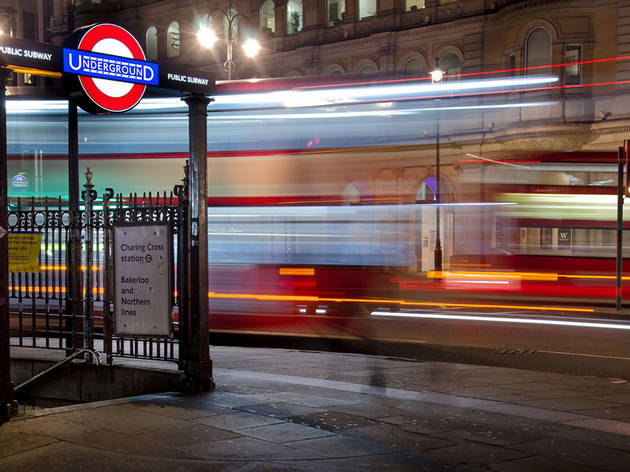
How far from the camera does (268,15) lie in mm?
45594

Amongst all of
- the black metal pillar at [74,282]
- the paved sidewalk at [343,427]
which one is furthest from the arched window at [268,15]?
the paved sidewalk at [343,427]

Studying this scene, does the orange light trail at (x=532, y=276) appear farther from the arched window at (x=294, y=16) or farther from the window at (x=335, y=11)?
the arched window at (x=294, y=16)

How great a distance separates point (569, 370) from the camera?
1158 cm

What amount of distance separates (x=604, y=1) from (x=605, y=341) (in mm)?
21780

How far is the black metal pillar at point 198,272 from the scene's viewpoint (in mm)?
9117

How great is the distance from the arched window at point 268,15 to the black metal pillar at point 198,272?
37.7 m

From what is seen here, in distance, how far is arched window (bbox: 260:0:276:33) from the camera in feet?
149

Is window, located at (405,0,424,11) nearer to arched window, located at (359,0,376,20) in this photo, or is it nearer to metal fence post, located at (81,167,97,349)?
arched window, located at (359,0,376,20)

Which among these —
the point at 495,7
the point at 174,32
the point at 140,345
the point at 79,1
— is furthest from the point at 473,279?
the point at 79,1

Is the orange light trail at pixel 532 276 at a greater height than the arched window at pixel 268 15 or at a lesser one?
lesser

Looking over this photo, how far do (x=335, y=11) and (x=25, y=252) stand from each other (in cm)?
3501

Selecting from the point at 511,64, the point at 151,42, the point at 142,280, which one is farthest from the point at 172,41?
the point at 142,280

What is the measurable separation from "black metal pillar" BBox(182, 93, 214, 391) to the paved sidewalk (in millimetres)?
300

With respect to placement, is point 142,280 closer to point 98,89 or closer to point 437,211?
point 98,89
